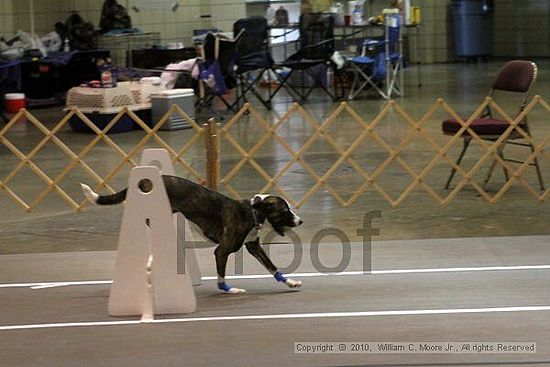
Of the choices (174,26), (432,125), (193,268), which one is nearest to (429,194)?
(193,268)

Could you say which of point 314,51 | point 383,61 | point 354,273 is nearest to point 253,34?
point 314,51

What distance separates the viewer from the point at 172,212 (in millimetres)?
4742

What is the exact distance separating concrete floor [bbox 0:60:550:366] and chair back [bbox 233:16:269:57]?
4565 mm

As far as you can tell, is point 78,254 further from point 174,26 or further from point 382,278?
point 174,26

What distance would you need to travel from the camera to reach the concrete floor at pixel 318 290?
399 centimetres

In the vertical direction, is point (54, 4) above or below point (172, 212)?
above

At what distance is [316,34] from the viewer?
43.3 feet

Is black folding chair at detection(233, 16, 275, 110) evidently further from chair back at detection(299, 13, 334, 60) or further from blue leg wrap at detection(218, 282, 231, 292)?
blue leg wrap at detection(218, 282, 231, 292)

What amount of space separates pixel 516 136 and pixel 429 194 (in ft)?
2.42

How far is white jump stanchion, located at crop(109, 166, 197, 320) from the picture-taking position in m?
4.51

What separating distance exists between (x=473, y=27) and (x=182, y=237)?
14.3 m

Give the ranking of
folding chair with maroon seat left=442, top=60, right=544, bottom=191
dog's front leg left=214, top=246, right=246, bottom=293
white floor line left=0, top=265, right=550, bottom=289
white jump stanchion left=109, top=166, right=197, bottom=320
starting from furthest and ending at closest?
folding chair with maroon seat left=442, top=60, right=544, bottom=191 → white floor line left=0, top=265, right=550, bottom=289 → dog's front leg left=214, top=246, right=246, bottom=293 → white jump stanchion left=109, top=166, right=197, bottom=320

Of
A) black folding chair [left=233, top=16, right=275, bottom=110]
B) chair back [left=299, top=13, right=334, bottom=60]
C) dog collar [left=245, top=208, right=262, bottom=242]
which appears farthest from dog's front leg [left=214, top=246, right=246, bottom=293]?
chair back [left=299, top=13, right=334, bottom=60]

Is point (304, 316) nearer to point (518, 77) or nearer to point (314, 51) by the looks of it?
point (518, 77)
